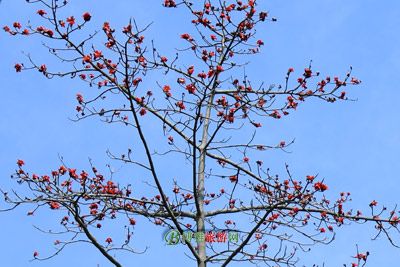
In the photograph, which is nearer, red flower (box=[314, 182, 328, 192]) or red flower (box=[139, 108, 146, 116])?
red flower (box=[314, 182, 328, 192])

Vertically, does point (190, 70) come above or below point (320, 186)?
above

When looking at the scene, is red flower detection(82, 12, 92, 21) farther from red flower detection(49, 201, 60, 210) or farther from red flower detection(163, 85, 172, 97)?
red flower detection(49, 201, 60, 210)

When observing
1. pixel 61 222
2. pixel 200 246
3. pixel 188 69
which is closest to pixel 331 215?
pixel 200 246

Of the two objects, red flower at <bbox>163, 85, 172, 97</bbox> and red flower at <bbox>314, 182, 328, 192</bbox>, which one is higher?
red flower at <bbox>163, 85, 172, 97</bbox>

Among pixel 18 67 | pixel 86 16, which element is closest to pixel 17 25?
pixel 18 67

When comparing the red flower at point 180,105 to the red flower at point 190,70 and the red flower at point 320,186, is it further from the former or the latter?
the red flower at point 320,186

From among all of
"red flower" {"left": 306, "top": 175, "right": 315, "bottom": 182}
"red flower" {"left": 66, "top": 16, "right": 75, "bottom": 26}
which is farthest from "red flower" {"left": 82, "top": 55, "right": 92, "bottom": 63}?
"red flower" {"left": 306, "top": 175, "right": 315, "bottom": 182}

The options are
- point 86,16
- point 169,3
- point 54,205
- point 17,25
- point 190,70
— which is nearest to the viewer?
point 86,16

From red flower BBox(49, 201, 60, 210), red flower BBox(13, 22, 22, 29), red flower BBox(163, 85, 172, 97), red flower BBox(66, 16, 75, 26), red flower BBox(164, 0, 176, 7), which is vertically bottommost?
red flower BBox(49, 201, 60, 210)

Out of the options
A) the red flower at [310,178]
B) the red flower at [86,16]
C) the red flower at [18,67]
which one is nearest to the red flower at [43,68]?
the red flower at [18,67]

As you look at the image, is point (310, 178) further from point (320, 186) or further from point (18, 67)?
point (18, 67)

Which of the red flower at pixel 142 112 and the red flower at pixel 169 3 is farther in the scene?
the red flower at pixel 169 3

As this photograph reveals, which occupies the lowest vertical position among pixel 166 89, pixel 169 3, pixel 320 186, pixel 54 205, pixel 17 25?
pixel 320 186

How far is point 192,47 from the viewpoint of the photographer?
7.96 meters
